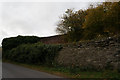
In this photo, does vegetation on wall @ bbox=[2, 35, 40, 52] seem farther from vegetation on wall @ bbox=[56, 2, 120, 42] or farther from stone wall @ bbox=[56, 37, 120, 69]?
stone wall @ bbox=[56, 37, 120, 69]

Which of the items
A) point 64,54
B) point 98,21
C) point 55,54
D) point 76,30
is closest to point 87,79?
point 64,54

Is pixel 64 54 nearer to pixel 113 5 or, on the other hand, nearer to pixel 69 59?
pixel 69 59

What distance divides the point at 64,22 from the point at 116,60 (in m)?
10.8

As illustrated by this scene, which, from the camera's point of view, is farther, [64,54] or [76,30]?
[76,30]

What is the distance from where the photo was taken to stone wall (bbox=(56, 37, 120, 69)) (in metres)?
5.95

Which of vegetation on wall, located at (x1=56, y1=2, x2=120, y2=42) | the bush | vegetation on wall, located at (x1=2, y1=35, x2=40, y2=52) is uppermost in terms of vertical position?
vegetation on wall, located at (x1=56, y1=2, x2=120, y2=42)

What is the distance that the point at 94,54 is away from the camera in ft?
22.5

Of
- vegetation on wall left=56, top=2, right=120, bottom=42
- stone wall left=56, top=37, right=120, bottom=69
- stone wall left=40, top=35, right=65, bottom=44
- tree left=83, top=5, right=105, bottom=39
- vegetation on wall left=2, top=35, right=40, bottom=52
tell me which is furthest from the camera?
vegetation on wall left=2, top=35, right=40, bottom=52

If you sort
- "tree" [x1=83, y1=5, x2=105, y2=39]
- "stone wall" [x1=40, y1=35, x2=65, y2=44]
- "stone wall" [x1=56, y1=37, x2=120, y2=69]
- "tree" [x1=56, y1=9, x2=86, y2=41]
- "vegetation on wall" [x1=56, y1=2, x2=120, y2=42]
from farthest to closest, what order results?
1. "stone wall" [x1=40, y1=35, x2=65, y2=44]
2. "tree" [x1=56, y1=9, x2=86, y2=41]
3. "tree" [x1=83, y1=5, x2=105, y2=39]
4. "vegetation on wall" [x1=56, y1=2, x2=120, y2=42]
5. "stone wall" [x1=56, y1=37, x2=120, y2=69]

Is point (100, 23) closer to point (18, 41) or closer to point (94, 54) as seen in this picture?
point (94, 54)

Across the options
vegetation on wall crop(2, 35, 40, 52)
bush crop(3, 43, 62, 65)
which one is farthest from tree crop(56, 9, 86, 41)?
vegetation on wall crop(2, 35, 40, 52)

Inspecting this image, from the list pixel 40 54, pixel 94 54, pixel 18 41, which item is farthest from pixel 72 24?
pixel 18 41

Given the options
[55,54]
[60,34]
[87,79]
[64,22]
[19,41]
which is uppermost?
[64,22]

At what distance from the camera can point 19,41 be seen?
1764 centimetres
